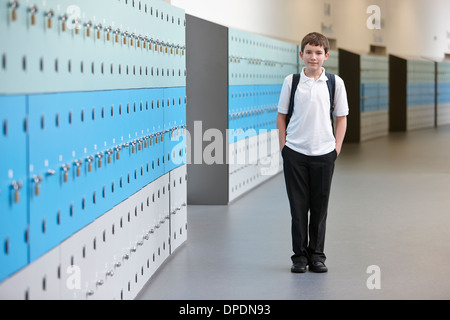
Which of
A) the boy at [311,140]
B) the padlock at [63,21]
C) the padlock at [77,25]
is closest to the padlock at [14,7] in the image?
the padlock at [63,21]

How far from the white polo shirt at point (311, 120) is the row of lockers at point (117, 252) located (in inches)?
46.9

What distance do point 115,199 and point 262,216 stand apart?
4.25 m

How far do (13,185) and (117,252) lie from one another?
1.84 m

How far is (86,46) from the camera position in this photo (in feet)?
14.6

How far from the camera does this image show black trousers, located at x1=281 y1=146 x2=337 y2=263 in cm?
605

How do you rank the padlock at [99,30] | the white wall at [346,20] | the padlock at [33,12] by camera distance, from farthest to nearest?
the white wall at [346,20], the padlock at [99,30], the padlock at [33,12]

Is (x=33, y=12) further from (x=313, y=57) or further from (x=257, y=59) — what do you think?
(x=257, y=59)

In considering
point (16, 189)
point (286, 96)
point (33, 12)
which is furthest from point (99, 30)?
point (286, 96)

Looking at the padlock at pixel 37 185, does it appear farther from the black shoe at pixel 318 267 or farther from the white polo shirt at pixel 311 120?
the black shoe at pixel 318 267

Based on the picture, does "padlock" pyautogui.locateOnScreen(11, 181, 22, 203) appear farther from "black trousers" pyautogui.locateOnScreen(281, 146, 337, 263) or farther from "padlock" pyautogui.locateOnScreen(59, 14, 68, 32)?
"black trousers" pyautogui.locateOnScreen(281, 146, 337, 263)

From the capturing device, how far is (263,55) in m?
12.2

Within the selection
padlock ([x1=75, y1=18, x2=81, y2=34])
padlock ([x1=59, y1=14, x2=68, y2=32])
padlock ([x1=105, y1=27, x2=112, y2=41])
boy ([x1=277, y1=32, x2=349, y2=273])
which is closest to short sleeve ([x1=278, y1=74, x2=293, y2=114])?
boy ([x1=277, y1=32, x2=349, y2=273])

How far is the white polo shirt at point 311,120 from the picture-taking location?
600cm
